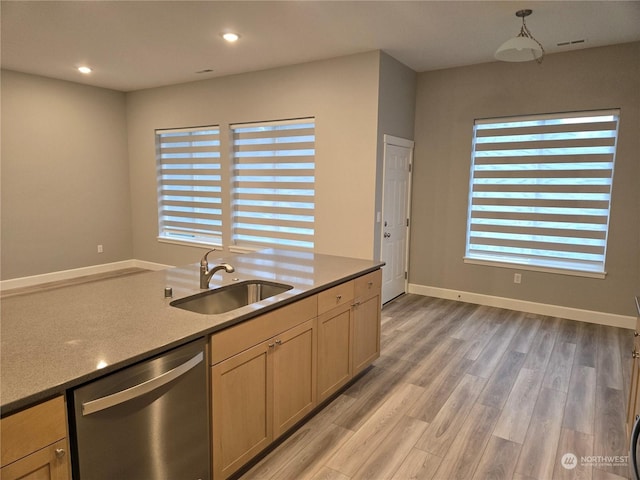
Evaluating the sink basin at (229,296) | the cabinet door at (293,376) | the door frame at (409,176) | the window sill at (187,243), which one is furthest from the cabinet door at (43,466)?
the window sill at (187,243)

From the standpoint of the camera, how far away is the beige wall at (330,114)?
457cm

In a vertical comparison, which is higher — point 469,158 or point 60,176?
point 469,158

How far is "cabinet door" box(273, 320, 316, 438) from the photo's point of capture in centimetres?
217

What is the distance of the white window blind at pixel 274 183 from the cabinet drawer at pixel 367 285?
7.41 feet

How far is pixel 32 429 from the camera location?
1169 millimetres

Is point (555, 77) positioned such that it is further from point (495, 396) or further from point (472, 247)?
point (495, 396)

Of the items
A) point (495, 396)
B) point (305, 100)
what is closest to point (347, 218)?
point (305, 100)

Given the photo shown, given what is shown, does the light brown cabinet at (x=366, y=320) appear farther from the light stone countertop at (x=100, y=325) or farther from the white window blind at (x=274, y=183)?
the white window blind at (x=274, y=183)

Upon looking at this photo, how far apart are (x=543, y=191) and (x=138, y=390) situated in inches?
184

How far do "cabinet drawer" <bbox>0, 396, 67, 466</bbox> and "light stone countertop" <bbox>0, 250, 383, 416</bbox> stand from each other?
0.03 m

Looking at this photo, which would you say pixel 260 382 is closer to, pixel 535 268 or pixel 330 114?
pixel 330 114

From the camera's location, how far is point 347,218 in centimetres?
485

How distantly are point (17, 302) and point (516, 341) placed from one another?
156 inches

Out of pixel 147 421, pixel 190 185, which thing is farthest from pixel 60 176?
pixel 147 421
